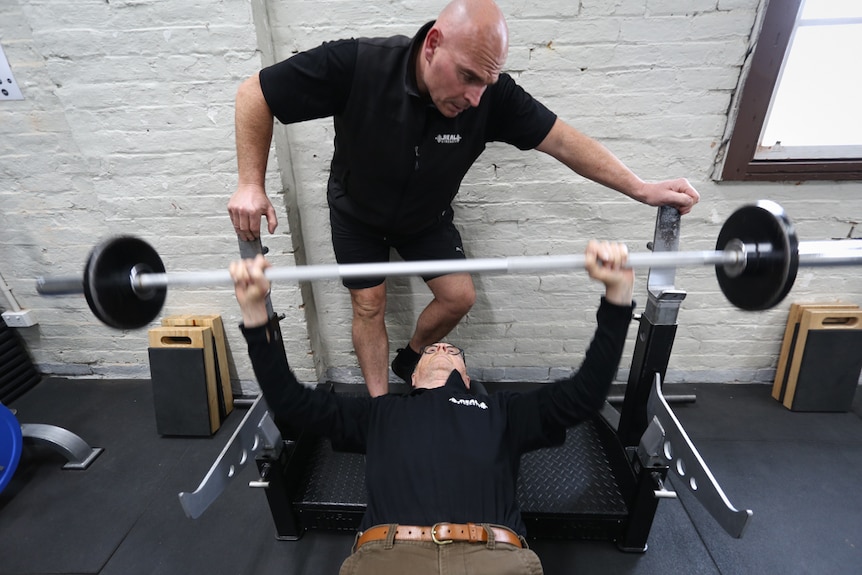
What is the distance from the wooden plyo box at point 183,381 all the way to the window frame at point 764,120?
2372mm

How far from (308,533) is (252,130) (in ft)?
4.53

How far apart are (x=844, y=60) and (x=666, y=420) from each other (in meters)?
1.67

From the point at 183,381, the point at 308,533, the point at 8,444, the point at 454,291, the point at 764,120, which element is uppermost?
the point at 764,120

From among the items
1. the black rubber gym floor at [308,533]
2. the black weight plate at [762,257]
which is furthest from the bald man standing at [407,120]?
the black rubber gym floor at [308,533]

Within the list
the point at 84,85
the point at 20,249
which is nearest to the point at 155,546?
the point at 20,249

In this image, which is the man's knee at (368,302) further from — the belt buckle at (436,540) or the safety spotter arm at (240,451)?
the belt buckle at (436,540)

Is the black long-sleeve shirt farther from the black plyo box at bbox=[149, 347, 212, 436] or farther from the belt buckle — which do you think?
the black plyo box at bbox=[149, 347, 212, 436]

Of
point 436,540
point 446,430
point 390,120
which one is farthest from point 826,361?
point 390,120

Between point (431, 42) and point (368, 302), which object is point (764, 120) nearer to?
point (431, 42)

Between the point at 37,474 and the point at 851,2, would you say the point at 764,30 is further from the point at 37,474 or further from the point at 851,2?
the point at 37,474

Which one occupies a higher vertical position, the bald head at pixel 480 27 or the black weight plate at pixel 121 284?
the bald head at pixel 480 27

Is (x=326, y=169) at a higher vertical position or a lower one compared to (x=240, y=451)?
higher

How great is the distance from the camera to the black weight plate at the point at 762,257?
1013 millimetres

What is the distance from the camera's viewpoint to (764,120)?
1732 millimetres
